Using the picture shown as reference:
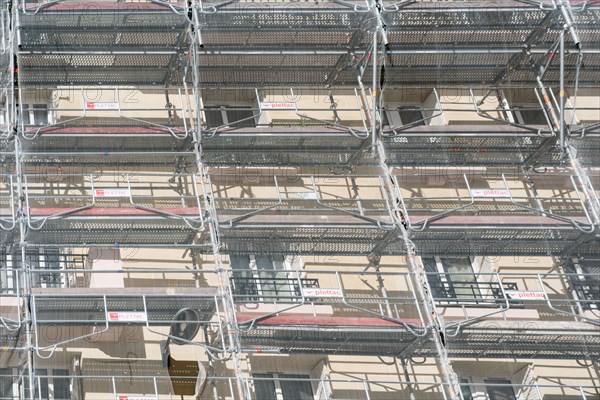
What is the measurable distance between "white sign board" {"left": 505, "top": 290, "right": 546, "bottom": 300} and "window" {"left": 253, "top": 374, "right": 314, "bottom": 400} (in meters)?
3.39

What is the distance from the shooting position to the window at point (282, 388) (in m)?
21.6

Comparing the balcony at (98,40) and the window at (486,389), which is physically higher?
the balcony at (98,40)

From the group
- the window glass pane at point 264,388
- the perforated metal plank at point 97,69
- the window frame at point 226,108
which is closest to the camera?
the window glass pane at point 264,388

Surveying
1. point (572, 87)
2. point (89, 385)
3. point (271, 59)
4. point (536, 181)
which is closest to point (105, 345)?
point (89, 385)

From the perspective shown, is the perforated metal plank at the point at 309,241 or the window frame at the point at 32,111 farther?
the window frame at the point at 32,111

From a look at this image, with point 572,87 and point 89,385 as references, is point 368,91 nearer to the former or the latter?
point 572,87

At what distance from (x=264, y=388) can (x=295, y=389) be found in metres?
0.50

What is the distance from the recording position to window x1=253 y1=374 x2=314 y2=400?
21641 millimetres

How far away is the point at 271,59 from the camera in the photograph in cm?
2441

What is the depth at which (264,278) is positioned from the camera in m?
22.4

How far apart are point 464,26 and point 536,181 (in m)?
2.87

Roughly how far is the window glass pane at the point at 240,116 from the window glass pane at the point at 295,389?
4894 millimetres

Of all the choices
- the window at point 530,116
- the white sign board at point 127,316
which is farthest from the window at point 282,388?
the window at point 530,116

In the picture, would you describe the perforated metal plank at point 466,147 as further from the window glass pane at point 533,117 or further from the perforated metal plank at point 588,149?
the window glass pane at point 533,117
